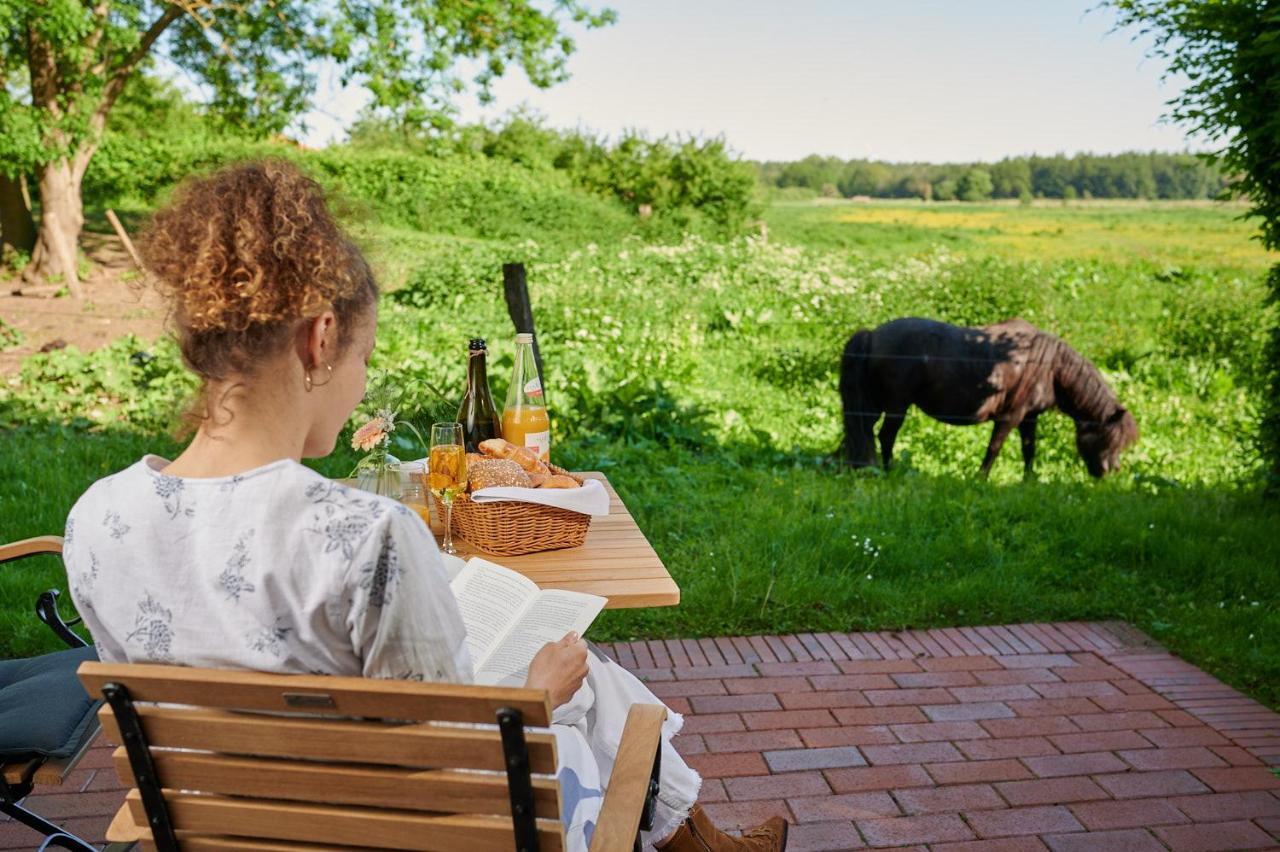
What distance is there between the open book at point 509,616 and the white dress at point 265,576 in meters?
0.43

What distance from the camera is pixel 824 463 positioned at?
22.3 ft

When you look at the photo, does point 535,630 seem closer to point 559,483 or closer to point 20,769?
point 559,483

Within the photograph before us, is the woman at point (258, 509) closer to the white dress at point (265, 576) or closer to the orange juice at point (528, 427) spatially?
the white dress at point (265, 576)

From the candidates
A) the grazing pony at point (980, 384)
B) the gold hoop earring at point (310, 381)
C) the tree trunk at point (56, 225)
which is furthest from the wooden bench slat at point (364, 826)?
the tree trunk at point (56, 225)

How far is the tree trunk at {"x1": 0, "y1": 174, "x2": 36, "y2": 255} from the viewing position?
1502 centimetres

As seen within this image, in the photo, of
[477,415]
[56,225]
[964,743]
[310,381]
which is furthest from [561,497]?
[56,225]

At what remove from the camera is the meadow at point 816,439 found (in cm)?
438

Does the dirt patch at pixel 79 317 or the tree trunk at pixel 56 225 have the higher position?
the tree trunk at pixel 56 225

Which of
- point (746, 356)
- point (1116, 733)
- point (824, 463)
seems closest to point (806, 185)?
point (746, 356)

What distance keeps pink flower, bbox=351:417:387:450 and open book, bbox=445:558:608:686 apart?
318mm

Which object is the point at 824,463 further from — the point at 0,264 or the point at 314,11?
the point at 0,264

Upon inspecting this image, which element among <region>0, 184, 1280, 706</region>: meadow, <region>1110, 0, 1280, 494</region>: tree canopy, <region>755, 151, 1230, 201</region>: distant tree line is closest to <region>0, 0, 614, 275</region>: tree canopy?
<region>0, 184, 1280, 706</region>: meadow

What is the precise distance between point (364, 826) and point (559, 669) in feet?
1.34

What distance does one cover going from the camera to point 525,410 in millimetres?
2633
